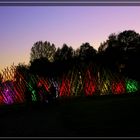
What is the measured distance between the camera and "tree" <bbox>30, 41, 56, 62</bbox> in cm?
11631

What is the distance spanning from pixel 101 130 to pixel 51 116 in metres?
6.70

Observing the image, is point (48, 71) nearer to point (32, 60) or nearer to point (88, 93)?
point (32, 60)

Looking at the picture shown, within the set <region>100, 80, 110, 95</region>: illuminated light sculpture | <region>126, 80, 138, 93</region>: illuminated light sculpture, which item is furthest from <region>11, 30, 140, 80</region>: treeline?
<region>100, 80, 110, 95</region>: illuminated light sculpture

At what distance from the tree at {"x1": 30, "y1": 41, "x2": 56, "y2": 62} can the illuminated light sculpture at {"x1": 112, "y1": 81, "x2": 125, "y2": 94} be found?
236 ft

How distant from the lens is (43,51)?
118250 mm

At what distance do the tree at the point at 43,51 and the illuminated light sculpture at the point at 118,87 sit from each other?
236 feet

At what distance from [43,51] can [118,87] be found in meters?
76.3

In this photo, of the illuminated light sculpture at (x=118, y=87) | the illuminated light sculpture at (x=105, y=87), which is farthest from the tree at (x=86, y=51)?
the illuminated light sculpture at (x=105, y=87)

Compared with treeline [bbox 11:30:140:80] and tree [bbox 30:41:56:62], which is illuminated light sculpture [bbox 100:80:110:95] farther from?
tree [bbox 30:41:56:62]

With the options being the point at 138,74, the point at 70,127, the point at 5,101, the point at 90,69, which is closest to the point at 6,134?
the point at 70,127

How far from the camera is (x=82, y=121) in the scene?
1662 cm

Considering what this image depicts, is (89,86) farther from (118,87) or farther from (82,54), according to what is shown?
(82,54)

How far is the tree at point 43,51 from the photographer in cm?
11631

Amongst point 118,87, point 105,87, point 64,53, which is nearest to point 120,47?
point 64,53
